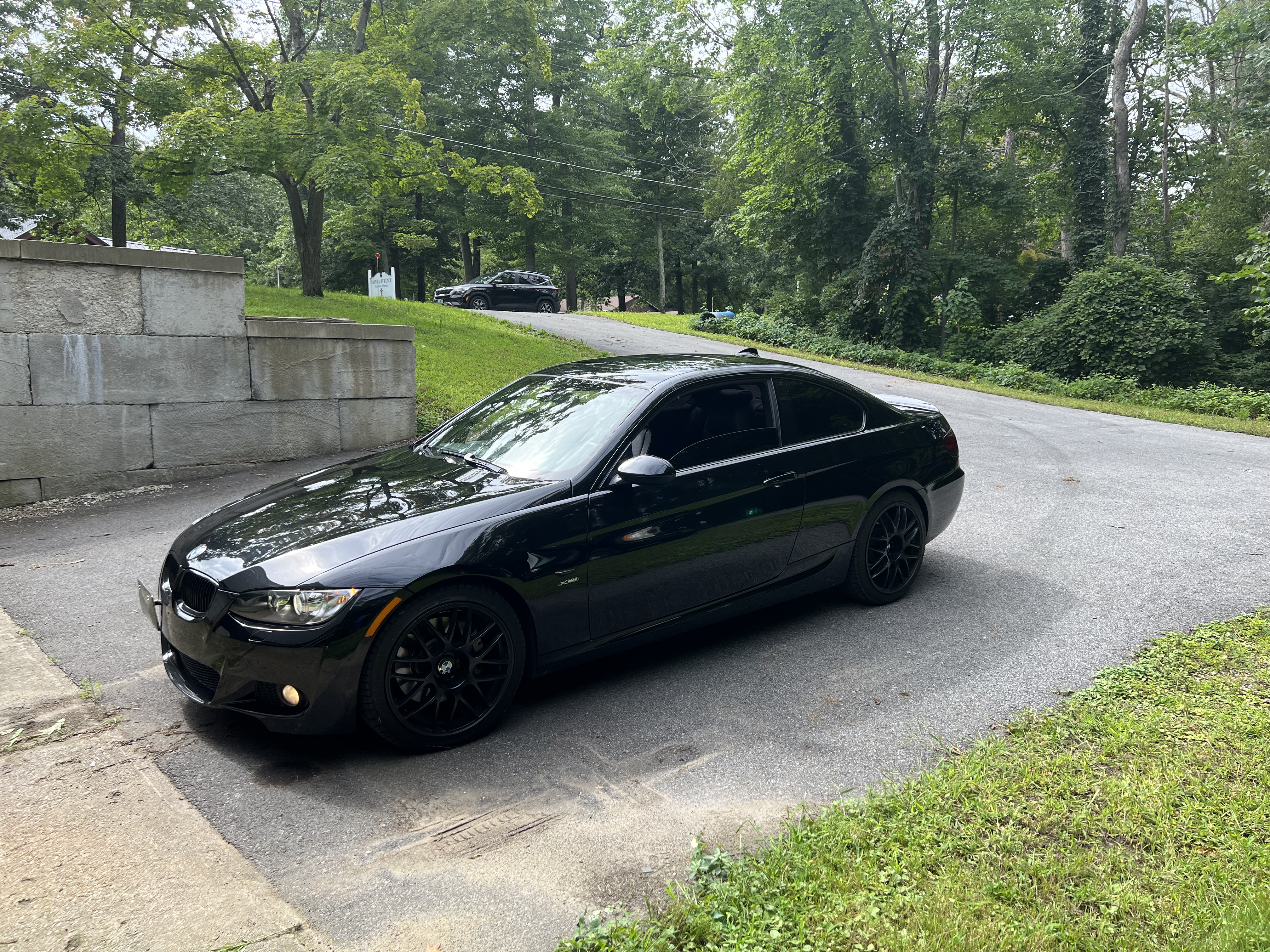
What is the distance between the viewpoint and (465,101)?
40.2m

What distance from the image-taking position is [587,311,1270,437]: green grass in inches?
567

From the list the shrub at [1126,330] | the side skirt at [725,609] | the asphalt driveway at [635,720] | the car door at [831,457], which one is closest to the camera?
the asphalt driveway at [635,720]

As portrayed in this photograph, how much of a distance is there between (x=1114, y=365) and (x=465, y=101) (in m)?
31.1

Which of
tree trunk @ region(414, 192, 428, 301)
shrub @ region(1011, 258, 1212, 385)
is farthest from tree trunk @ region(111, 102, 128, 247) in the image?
shrub @ region(1011, 258, 1212, 385)

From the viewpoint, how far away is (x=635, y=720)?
3.88 meters

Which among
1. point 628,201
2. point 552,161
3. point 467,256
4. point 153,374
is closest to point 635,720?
point 153,374

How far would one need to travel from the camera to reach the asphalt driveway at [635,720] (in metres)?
2.82

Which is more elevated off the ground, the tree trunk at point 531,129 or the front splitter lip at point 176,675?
the tree trunk at point 531,129

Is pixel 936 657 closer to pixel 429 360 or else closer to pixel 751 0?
pixel 429 360

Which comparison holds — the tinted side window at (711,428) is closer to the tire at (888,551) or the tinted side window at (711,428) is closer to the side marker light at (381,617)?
the tire at (888,551)

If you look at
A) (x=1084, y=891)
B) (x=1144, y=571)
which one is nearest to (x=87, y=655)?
(x=1084, y=891)

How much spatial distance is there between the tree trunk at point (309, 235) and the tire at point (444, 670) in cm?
1749

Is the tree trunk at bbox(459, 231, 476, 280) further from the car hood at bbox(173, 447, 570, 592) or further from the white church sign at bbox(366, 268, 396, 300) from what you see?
the car hood at bbox(173, 447, 570, 592)

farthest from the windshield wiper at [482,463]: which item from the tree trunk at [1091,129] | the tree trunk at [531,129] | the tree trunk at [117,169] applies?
the tree trunk at [531,129]
